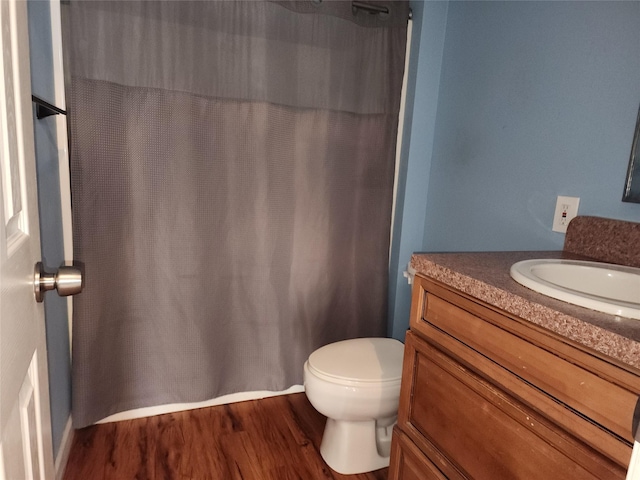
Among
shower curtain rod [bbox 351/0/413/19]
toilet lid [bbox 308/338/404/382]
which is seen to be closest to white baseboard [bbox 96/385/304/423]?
toilet lid [bbox 308/338/404/382]

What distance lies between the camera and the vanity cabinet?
68cm

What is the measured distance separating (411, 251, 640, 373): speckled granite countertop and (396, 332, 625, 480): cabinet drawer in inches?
5.9

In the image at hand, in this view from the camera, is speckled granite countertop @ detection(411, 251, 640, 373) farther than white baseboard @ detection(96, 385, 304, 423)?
No

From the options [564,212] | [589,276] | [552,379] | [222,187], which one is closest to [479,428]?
[552,379]

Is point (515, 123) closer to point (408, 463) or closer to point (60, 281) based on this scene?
point (408, 463)

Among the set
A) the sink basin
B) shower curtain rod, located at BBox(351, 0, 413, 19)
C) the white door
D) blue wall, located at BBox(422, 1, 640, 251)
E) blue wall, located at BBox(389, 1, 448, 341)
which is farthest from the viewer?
blue wall, located at BBox(389, 1, 448, 341)

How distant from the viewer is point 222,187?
177 centimetres

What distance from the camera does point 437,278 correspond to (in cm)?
102

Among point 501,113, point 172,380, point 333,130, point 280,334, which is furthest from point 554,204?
point 172,380

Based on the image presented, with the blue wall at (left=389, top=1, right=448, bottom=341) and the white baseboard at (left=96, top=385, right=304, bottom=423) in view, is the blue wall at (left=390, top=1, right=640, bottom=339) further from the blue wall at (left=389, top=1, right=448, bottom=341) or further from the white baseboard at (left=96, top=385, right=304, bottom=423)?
the white baseboard at (left=96, top=385, right=304, bottom=423)

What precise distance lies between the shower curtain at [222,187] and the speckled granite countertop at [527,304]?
0.94 m

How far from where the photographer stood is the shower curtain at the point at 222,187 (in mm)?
1589

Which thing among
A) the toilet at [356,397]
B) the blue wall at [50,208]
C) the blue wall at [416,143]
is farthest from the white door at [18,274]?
the blue wall at [416,143]

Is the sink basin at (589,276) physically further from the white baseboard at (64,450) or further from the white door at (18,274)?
the white baseboard at (64,450)
